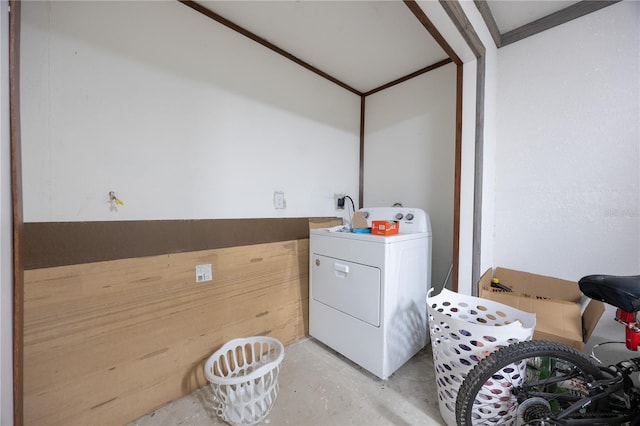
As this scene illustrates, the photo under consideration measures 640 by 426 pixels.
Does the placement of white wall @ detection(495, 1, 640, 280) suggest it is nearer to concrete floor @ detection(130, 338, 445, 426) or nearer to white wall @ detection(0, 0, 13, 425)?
concrete floor @ detection(130, 338, 445, 426)

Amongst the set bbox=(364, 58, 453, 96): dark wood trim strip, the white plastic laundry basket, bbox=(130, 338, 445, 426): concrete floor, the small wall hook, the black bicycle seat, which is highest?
bbox=(364, 58, 453, 96): dark wood trim strip

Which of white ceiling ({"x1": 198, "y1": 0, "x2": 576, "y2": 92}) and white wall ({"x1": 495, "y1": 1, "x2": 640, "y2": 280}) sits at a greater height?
white ceiling ({"x1": 198, "y1": 0, "x2": 576, "y2": 92})

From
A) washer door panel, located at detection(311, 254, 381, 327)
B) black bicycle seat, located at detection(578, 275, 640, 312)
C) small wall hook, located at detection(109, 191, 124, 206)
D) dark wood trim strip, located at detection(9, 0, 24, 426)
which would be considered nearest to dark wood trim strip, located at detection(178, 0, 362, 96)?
dark wood trim strip, located at detection(9, 0, 24, 426)

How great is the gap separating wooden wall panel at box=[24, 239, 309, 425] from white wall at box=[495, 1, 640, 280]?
1.82m

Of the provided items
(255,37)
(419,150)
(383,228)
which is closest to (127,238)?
(383,228)

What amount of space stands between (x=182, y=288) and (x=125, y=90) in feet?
3.53

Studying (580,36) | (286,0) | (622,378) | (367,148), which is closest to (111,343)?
(286,0)

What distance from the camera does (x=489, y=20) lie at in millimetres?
1422

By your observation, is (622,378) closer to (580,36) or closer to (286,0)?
(580,36)

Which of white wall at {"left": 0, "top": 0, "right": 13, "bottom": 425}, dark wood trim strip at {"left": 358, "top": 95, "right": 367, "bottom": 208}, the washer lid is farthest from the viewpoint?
dark wood trim strip at {"left": 358, "top": 95, "right": 367, "bottom": 208}

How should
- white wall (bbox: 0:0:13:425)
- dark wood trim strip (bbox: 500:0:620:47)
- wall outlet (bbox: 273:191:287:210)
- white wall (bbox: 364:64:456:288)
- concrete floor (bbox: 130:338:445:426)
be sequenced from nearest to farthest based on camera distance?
white wall (bbox: 0:0:13:425) < concrete floor (bbox: 130:338:445:426) < dark wood trim strip (bbox: 500:0:620:47) < wall outlet (bbox: 273:191:287:210) < white wall (bbox: 364:64:456:288)

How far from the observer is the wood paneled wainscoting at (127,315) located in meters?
0.95

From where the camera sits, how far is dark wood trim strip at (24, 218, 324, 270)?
95 centimetres

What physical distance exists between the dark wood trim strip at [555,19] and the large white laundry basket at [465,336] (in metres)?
1.72
